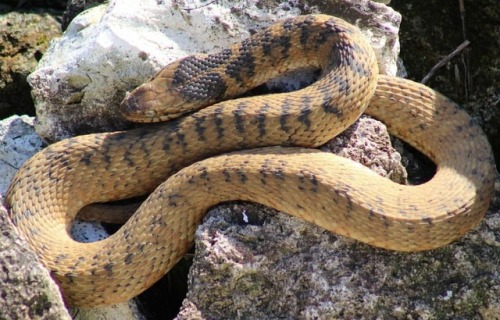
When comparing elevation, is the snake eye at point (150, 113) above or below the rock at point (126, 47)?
below

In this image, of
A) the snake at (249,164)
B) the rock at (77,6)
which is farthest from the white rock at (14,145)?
the rock at (77,6)

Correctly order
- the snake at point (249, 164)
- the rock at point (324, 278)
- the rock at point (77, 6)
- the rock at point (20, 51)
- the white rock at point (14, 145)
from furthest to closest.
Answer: the rock at point (20, 51)
the rock at point (77, 6)
the white rock at point (14, 145)
the snake at point (249, 164)
the rock at point (324, 278)

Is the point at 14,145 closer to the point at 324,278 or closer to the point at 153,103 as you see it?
the point at 153,103

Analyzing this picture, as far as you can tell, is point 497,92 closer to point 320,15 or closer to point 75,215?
point 320,15

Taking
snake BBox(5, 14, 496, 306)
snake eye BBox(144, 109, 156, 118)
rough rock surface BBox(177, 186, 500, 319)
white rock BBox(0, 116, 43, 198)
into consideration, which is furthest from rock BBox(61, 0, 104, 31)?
rough rock surface BBox(177, 186, 500, 319)

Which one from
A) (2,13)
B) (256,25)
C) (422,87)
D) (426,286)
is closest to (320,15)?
(256,25)

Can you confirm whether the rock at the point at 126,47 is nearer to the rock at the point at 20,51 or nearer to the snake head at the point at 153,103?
the snake head at the point at 153,103
